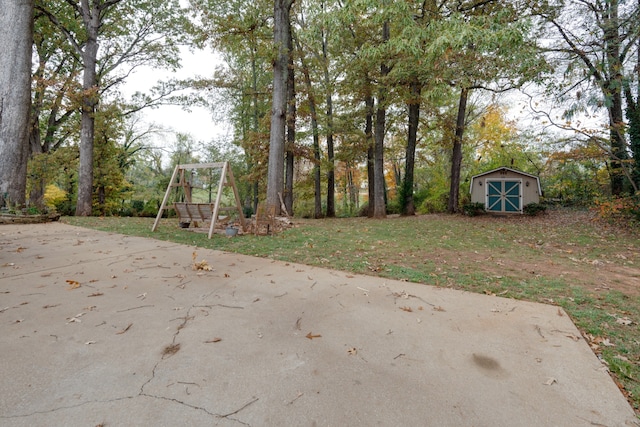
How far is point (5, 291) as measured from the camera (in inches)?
102

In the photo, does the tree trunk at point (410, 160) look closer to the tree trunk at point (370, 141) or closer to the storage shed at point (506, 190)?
the tree trunk at point (370, 141)

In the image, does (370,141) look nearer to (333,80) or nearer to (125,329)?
(333,80)

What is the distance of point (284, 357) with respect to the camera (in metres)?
1.72

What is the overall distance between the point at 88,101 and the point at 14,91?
13.1ft

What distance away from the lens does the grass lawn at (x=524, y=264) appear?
2271 mm

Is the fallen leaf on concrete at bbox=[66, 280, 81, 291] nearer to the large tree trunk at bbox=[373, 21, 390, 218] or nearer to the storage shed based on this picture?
the large tree trunk at bbox=[373, 21, 390, 218]

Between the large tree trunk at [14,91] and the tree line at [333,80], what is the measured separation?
28 mm

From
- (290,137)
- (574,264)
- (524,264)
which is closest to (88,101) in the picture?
(290,137)

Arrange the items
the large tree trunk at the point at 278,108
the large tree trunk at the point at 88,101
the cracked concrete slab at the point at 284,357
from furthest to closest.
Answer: the large tree trunk at the point at 88,101
the large tree trunk at the point at 278,108
the cracked concrete slab at the point at 284,357

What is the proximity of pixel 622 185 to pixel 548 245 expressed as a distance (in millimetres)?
9059

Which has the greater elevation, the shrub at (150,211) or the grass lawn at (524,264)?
the shrub at (150,211)

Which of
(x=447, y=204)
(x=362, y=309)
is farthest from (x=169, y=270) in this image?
(x=447, y=204)

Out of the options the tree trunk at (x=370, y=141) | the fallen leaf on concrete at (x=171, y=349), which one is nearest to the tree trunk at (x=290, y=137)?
the tree trunk at (x=370, y=141)

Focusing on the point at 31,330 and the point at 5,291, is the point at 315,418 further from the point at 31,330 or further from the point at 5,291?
the point at 5,291
